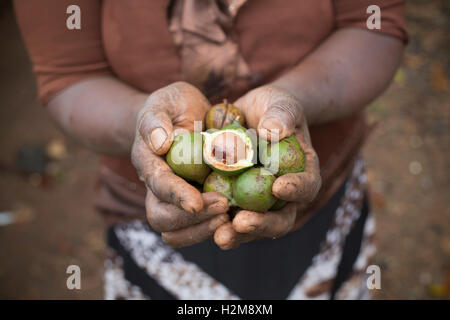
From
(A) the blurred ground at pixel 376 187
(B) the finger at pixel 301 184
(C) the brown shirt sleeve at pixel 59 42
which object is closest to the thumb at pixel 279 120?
(B) the finger at pixel 301 184

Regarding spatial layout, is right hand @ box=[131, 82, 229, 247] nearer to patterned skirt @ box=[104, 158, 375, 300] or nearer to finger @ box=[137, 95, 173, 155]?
finger @ box=[137, 95, 173, 155]

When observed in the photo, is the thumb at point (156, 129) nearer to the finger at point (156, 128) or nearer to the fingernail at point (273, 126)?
the finger at point (156, 128)

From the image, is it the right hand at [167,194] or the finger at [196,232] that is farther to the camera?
the finger at [196,232]

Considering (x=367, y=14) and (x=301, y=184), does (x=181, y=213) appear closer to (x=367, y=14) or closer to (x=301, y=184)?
(x=301, y=184)

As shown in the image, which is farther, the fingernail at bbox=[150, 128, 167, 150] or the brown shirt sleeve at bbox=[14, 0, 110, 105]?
the brown shirt sleeve at bbox=[14, 0, 110, 105]

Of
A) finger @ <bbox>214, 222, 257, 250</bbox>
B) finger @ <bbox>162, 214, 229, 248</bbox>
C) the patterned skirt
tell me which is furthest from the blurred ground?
finger @ <bbox>214, 222, 257, 250</bbox>

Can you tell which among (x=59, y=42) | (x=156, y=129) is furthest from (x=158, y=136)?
(x=59, y=42)

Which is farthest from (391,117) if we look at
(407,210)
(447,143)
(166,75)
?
A: (166,75)
